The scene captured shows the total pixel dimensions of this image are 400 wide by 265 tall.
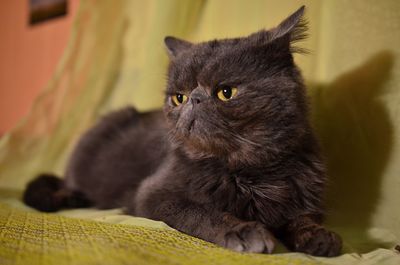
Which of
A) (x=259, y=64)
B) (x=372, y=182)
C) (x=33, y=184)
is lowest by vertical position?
(x=33, y=184)

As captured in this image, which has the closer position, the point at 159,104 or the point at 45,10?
the point at 159,104

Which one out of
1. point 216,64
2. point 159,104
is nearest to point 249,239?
point 216,64

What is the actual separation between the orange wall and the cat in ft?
6.40

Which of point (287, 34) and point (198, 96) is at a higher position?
point (287, 34)

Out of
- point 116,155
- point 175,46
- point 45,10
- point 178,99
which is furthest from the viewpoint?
point 45,10

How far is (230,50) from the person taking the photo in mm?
1177

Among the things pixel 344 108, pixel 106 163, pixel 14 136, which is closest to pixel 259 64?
pixel 344 108

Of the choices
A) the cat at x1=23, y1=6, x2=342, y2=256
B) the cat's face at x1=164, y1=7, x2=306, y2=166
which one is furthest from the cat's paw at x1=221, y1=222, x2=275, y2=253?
the cat's face at x1=164, y1=7, x2=306, y2=166

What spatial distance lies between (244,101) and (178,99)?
0.90 feet

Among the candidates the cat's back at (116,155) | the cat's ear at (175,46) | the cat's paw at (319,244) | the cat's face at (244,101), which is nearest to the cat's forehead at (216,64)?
the cat's face at (244,101)

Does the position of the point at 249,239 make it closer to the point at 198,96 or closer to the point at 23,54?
the point at 198,96

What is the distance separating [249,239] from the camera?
0.96 metres

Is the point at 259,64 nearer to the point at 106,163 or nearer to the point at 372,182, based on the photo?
the point at 372,182

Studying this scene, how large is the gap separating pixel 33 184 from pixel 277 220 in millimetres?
1158
